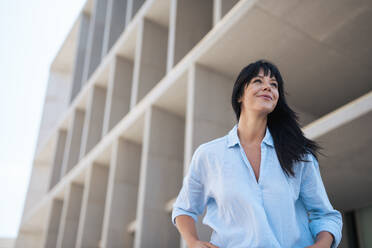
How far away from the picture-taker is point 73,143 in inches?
864

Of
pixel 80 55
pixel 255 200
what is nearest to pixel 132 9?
pixel 80 55

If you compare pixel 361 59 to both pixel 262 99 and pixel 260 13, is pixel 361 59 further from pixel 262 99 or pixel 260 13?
pixel 262 99

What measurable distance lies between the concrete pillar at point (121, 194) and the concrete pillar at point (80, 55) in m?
9.59

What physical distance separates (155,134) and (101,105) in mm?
7867

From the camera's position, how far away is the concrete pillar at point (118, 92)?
1720 centimetres

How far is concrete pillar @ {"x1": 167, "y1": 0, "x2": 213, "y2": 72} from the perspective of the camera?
12969mm

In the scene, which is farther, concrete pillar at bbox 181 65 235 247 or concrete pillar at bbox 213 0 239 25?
concrete pillar at bbox 213 0 239 25

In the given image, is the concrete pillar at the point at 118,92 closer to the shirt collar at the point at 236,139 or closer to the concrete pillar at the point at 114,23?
the concrete pillar at the point at 114,23

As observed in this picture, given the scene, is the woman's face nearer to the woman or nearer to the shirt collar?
the woman

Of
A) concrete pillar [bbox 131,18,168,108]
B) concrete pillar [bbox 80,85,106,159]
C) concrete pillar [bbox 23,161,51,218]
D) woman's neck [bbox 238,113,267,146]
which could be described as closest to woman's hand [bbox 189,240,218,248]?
woman's neck [bbox 238,113,267,146]

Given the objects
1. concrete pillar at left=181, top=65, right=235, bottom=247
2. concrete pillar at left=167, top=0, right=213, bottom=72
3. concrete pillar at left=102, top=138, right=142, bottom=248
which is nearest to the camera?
concrete pillar at left=181, top=65, right=235, bottom=247

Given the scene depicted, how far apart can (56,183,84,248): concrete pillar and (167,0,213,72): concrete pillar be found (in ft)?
31.7

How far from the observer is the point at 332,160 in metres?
8.07

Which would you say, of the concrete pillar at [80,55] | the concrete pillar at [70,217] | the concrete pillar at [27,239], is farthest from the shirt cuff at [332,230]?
the concrete pillar at [27,239]
